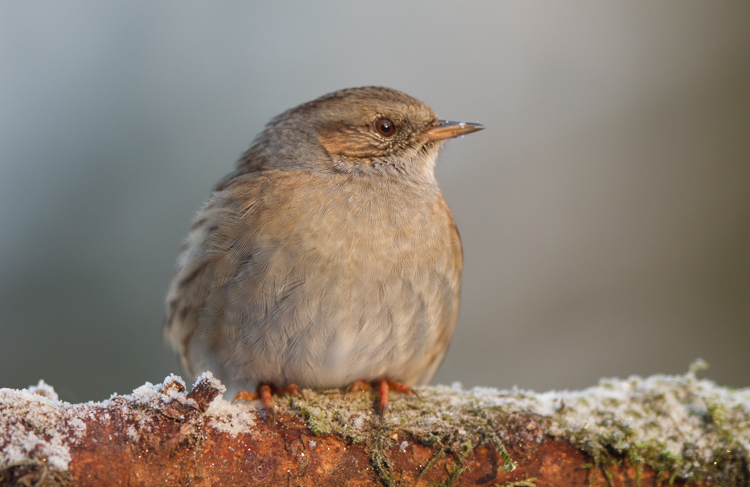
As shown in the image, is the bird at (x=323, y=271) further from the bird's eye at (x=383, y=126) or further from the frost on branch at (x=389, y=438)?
the frost on branch at (x=389, y=438)

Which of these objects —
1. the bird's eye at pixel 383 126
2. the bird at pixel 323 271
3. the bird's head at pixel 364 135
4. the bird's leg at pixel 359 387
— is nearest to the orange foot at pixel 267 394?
the bird at pixel 323 271

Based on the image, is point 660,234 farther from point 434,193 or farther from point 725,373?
point 434,193

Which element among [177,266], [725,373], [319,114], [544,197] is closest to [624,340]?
[725,373]

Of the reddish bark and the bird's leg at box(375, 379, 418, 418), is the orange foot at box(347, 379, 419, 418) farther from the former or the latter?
the reddish bark

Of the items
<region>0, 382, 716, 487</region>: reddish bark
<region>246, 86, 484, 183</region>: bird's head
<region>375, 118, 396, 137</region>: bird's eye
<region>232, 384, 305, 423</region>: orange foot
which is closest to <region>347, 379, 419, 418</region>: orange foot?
<region>232, 384, 305, 423</region>: orange foot

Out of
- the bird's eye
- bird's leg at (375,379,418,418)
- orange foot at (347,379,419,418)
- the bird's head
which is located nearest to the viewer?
bird's leg at (375,379,418,418)

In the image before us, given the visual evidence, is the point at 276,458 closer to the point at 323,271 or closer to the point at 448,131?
the point at 323,271
